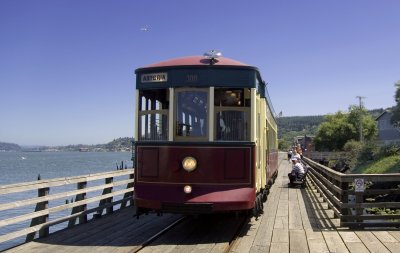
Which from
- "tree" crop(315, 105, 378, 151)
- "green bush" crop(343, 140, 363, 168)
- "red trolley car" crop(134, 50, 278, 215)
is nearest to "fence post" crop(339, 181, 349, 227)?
"red trolley car" crop(134, 50, 278, 215)

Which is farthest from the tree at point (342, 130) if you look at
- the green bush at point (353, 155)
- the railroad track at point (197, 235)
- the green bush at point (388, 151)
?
the railroad track at point (197, 235)

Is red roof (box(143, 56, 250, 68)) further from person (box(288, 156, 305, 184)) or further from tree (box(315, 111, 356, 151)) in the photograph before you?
tree (box(315, 111, 356, 151))

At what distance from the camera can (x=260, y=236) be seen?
8570 mm

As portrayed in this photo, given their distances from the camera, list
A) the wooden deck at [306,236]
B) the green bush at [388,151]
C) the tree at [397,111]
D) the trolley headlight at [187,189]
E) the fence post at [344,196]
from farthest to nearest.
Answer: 1. the tree at [397,111]
2. the green bush at [388,151]
3. the fence post at [344,196]
4. the trolley headlight at [187,189]
5. the wooden deck at [306,236]

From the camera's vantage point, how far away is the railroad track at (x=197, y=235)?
767 cm

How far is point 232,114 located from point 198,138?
0.73 m

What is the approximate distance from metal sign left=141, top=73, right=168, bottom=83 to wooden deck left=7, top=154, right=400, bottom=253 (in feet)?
9.02

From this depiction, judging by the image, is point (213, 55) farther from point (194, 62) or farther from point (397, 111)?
point (397, 111)

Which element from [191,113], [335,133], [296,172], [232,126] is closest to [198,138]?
[191,113]

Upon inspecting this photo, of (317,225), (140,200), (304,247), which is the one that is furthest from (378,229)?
(140,200)

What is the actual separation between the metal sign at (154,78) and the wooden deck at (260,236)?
9.02ft

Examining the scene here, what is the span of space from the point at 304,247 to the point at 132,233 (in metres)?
3.17

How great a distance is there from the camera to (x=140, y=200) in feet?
28.3

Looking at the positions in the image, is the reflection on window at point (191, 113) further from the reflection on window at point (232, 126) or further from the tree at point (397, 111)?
the tree at point (397, 111)
